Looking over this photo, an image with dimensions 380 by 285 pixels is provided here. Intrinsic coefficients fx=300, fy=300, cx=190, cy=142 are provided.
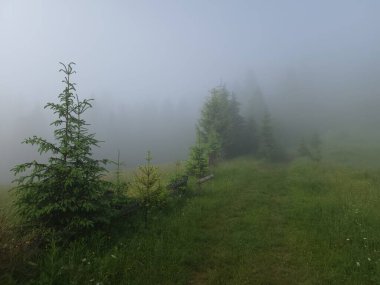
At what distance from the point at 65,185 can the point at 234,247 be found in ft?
19.6

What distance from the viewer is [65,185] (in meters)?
9.05

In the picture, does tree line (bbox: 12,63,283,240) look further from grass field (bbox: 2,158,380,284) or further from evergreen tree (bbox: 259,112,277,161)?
evergreen tree (bbox: 259,112,277,161)

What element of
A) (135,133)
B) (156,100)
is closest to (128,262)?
(135,133)

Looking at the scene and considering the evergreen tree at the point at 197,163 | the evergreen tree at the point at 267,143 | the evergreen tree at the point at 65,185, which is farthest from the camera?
the evergreen tree at the point at 267,143

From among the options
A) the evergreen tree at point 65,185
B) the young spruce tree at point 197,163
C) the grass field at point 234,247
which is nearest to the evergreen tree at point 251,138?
the young spruce tree at point 197,163

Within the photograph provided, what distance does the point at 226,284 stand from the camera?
7.89 meters

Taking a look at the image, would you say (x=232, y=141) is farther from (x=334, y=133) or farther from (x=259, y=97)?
(x=334, y=133)

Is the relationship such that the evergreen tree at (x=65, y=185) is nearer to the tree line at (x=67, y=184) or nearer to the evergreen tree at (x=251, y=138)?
the tree line at (x=67, y=184)

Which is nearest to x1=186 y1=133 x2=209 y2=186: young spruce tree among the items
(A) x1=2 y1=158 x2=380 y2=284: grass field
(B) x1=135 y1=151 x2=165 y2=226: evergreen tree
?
(A) x1=2 y1=158 x2=380 y2=284: grass field

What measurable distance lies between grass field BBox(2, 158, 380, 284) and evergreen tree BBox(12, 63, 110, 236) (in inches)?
36.6

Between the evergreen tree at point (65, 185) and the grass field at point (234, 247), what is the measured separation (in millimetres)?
930

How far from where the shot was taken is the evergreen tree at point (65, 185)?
923 cm

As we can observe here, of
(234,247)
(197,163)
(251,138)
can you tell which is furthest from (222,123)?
(234,247)

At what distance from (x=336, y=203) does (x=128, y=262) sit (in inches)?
453
